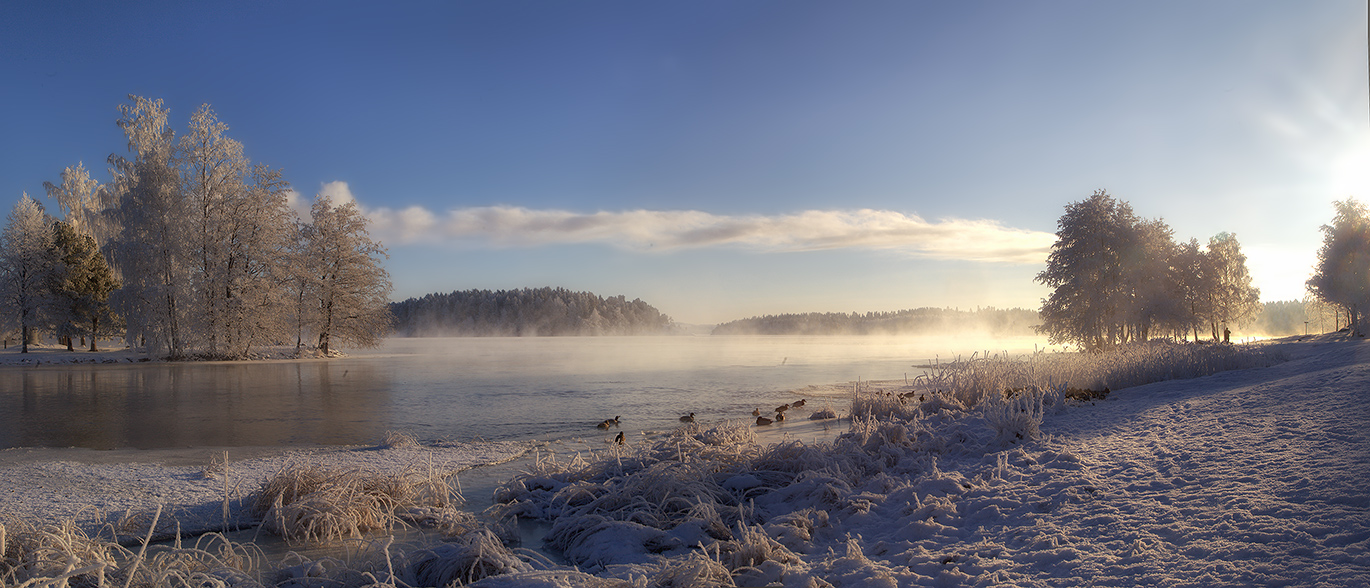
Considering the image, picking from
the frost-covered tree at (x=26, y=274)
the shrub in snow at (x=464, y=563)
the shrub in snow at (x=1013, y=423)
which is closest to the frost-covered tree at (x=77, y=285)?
the frost-covered tree at (x=26, y=274)

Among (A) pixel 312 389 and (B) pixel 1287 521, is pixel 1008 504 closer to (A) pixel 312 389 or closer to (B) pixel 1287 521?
(B) pixel 1287 521

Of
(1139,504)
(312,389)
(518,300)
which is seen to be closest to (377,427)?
(312,389)

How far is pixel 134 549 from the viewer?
4629 mm

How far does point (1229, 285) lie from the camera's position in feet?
128

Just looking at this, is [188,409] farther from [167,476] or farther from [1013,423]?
[1013,423]

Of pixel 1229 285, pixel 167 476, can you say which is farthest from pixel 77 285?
pixel 1229 285

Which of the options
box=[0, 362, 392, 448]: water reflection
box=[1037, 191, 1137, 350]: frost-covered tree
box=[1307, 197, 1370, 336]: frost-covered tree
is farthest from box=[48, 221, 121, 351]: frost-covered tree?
box=[1307, 197, 1370, 336]: frost-covered tree

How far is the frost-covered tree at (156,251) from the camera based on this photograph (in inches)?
1147

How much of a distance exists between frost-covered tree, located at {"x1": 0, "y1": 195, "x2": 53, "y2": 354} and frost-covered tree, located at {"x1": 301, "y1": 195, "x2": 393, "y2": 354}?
589 inches

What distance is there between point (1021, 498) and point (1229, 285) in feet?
154

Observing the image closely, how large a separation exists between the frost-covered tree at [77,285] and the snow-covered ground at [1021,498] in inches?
1614

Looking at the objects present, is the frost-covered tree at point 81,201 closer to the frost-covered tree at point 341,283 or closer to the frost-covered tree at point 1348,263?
the frost-covered tree at point 341,283

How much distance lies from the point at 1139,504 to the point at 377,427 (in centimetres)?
1055

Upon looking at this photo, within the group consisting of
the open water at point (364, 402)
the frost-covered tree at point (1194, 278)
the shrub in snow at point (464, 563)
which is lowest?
the open water at point (364, 402)
